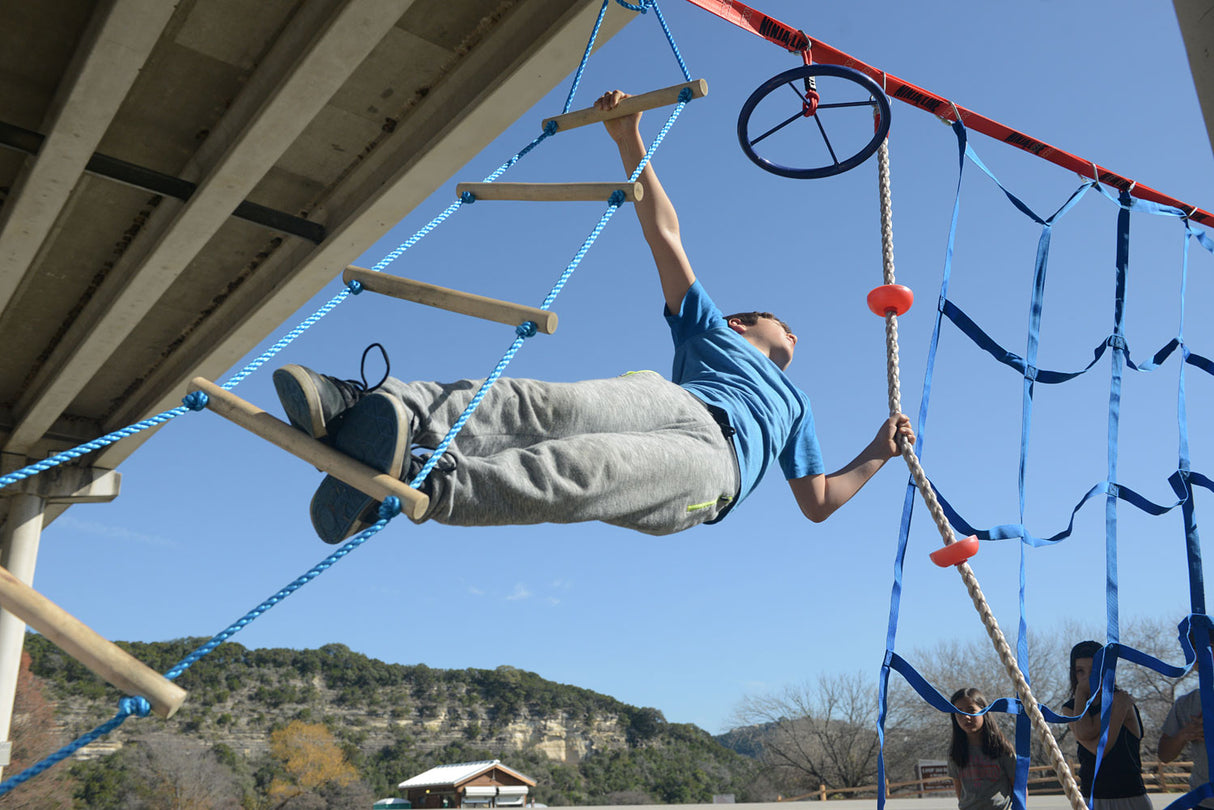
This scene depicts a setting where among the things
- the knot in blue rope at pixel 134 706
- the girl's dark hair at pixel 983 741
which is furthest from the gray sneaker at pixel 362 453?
the girl's dark hair at pixel 983 741

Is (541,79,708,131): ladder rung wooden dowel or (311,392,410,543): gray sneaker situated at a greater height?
(541,79,708,131): ladder rung wooden dowel

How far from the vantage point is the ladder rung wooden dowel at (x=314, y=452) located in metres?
1.70

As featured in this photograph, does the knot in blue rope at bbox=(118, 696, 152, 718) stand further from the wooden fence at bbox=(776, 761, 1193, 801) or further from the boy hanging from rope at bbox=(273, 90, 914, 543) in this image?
the wooden fence at bbox=(776, 761, 1193, 801)

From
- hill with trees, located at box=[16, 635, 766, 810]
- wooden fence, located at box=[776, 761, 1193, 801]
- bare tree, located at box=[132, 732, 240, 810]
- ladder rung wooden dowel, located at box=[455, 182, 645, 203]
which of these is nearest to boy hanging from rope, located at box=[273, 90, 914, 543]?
ladder rung wooden dowel, located at box=[455, 182, 645, 203]

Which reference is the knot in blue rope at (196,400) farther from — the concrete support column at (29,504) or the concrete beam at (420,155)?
the concrete support column at (29,504)

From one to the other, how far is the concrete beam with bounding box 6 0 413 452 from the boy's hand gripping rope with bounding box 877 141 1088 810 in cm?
207

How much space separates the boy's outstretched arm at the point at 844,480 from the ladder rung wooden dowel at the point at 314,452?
5.96ft

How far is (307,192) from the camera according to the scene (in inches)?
201

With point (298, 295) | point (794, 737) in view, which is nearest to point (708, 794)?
point (794, 737)

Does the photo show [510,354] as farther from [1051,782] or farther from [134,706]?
[1051,782]

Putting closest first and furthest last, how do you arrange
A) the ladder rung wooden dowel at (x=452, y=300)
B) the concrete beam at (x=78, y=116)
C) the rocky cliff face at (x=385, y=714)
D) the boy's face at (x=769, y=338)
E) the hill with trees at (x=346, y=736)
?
the ladder rung wooden dowel at (x=452, y=300), the boy's face at (x=769, y=338), the concrete beam at (x=78, y=116), the hill with trees at (x=346, y=736), the rocky cliff face at (x=385, y=714)

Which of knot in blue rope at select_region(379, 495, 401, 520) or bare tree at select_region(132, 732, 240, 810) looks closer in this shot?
knot in blue rope at select_region(379, 495, 401, 520)

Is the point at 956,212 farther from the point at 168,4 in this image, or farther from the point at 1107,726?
the point at 168,4

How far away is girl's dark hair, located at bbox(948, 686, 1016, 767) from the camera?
12.6 feet
